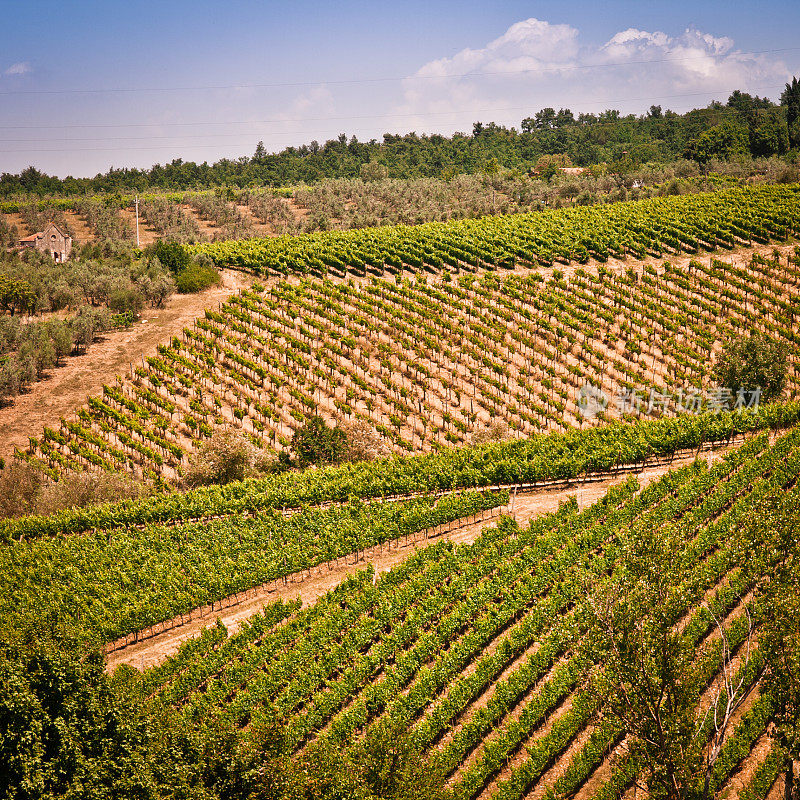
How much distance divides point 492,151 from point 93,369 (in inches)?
4668

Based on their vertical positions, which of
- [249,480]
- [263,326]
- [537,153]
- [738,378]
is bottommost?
[249,480]

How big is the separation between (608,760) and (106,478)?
22.7m

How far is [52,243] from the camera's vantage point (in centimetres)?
7188

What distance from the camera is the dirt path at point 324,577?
23547 mm

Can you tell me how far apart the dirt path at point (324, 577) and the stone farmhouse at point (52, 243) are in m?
56.0

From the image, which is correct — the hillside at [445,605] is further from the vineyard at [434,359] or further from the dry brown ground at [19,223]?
the dry brown ground at [19,223]

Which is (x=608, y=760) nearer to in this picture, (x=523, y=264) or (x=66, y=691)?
(x=66, y=691)

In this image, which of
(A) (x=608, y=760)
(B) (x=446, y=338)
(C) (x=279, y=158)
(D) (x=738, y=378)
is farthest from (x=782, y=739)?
(C) (x=279, y=158)

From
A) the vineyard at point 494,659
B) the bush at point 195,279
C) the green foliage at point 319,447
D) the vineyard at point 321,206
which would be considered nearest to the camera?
the vineyard at point 494,659

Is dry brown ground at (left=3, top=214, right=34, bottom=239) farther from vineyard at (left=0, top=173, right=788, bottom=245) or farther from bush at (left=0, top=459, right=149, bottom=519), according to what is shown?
bush at (left=0, top=459, right=149, bottom=519)

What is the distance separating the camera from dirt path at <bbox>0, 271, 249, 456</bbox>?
125 feet

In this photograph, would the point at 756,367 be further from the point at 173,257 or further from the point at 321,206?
the point at 321,206

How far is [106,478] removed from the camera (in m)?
31.8

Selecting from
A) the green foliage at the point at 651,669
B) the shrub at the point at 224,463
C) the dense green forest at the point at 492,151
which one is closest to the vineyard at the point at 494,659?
the green foliage at the point at 651,669
